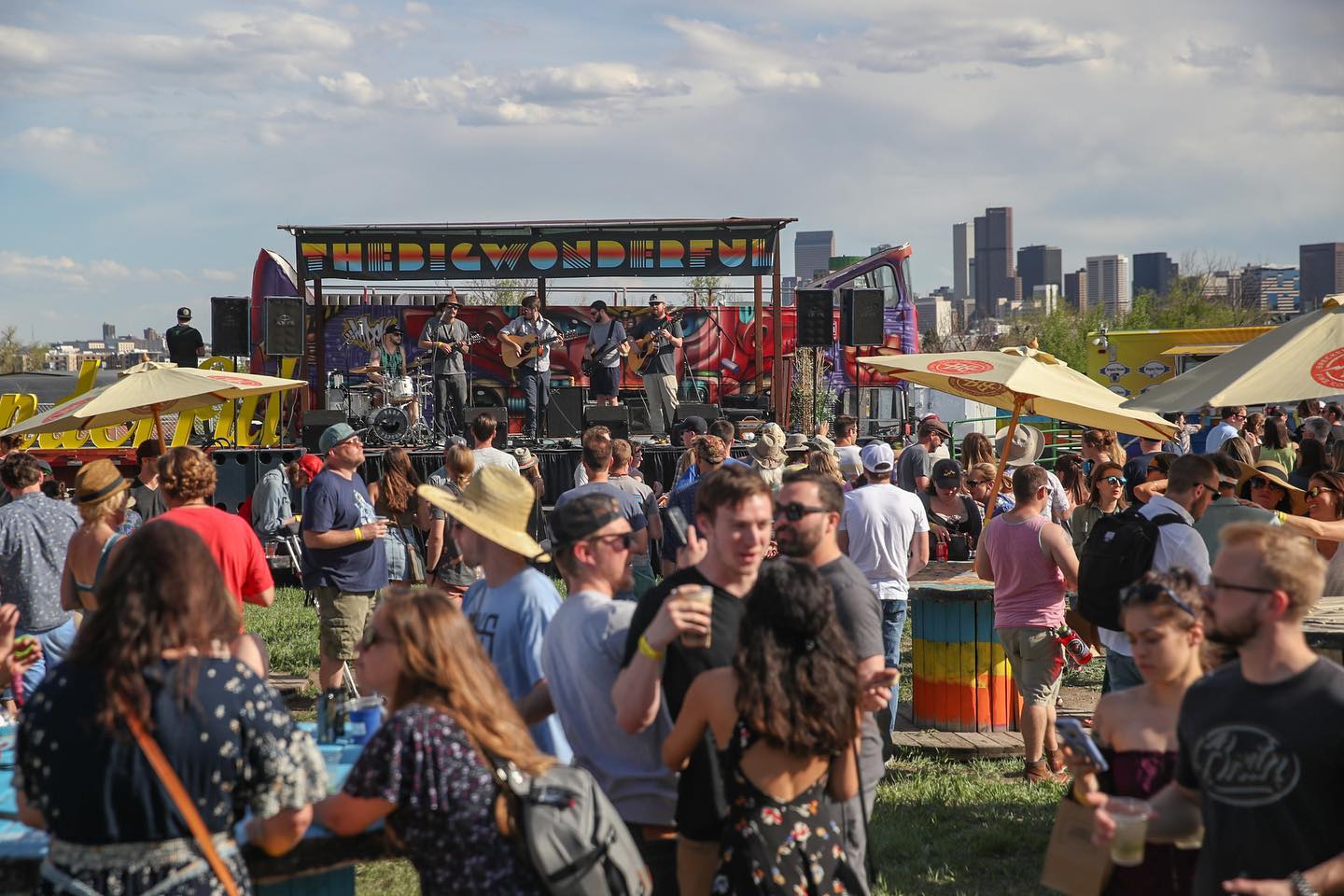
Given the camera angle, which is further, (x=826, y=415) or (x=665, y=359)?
(x=826, y=415)

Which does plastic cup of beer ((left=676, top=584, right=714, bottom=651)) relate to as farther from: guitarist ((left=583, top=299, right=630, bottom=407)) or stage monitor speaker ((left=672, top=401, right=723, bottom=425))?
guitarist ((left=583, top=299, right=630, bottom=407))

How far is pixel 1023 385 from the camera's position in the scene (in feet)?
23.1

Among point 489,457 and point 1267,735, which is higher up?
point 489,457

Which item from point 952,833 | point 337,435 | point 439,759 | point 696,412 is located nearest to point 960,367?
point 952,833

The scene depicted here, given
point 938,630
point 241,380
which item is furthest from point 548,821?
point 241,380

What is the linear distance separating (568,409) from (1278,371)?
12.9m

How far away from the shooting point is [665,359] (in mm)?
18328

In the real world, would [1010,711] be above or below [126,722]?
below

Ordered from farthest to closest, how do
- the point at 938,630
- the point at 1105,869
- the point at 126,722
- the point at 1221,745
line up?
the point at 938,630 → the point at 1105,869 → the point at 1221,745 → the point at 126,722

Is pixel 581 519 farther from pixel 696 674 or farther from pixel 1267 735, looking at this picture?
pixel 1267 735

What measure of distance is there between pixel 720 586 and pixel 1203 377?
2.91 meters

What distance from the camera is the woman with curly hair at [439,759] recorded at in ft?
8.69

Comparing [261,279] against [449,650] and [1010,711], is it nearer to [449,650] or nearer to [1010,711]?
[1010,711]

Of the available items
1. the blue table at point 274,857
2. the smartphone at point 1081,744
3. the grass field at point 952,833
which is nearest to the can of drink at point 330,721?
the blue table at point 274,857
